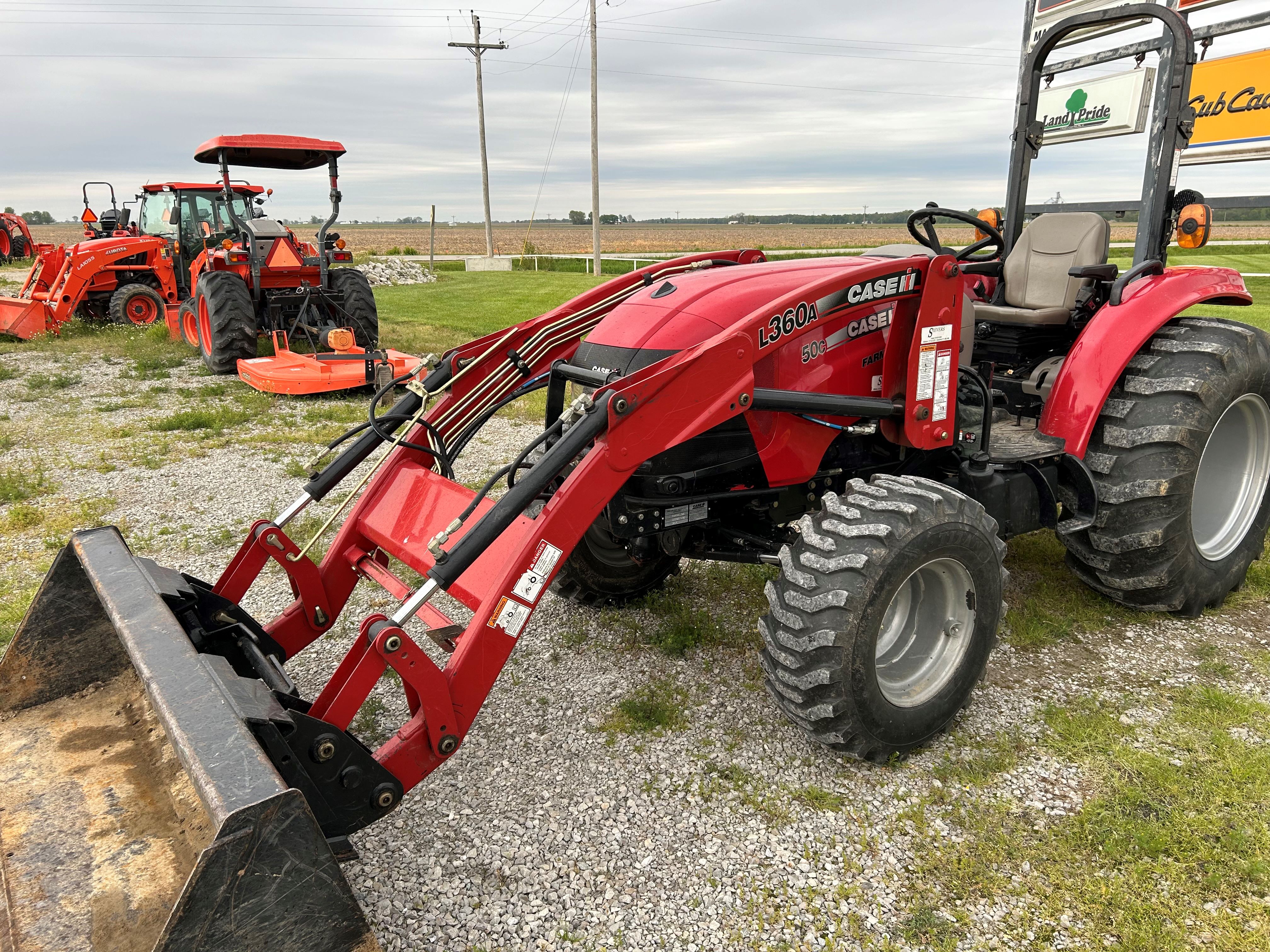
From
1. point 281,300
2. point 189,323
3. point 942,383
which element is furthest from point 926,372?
point 189,323

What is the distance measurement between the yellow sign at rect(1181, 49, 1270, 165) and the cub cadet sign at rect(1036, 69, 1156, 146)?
1.50 meters

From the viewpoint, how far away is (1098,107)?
8.43 metres

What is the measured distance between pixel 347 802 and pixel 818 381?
2.11 meters

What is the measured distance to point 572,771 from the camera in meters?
3.02


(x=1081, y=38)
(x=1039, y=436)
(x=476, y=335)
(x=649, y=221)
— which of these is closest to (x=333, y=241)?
(x=476, y=335)

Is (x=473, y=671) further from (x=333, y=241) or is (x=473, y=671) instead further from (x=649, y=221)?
(x=649, y=221)

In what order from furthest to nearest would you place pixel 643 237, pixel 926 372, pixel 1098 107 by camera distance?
pixel 643 237 < pixel 1098 107 < pixel 926 372

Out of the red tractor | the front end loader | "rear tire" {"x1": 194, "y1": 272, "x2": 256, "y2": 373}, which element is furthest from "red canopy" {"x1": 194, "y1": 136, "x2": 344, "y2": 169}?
the front end loader

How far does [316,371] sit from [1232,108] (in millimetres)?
10477

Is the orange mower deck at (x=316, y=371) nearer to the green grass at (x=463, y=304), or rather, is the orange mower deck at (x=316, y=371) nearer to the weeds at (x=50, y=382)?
the green grass at (x=463, y=304)

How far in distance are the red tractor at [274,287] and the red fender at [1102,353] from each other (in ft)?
22.9

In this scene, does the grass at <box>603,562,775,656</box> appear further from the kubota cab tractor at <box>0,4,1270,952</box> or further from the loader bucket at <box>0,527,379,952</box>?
the loader bucket at <box>0,527,379,952</box>

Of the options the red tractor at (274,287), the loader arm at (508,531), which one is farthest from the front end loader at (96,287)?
the loader arm at (508,531)

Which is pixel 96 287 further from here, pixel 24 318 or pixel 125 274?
pixel 24 318
